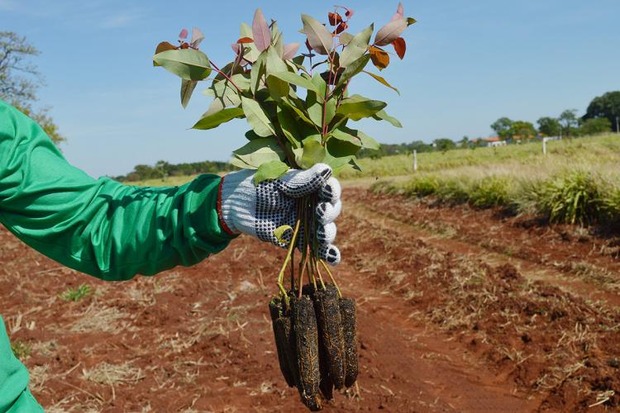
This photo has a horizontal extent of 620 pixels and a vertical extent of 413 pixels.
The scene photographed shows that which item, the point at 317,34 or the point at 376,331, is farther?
the point at 376,331

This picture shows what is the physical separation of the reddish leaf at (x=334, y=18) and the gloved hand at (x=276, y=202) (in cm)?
43

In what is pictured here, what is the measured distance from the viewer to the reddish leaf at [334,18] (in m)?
1.64

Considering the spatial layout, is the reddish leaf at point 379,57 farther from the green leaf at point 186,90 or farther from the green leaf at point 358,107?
the green leaf at point 186,90

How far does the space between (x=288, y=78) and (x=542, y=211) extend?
26.6 feet

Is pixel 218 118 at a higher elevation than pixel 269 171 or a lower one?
higher

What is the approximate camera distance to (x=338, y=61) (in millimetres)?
1632

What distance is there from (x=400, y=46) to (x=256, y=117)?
0.44 metres

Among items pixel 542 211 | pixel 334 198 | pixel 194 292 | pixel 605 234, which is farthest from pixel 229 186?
pixel 542 211

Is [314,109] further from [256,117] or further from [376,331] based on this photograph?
[376,331]

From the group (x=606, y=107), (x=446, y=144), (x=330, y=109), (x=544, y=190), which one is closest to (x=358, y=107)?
(x=330, y=109)

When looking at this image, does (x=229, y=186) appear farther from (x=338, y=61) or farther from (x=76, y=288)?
(x=76, y=288)

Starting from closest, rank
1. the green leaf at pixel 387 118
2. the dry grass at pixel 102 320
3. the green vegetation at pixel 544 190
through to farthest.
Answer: the green leaf at pixel 387 118 < the dry grass at pixel 102 320 < the green vegetation at pixel 544 190

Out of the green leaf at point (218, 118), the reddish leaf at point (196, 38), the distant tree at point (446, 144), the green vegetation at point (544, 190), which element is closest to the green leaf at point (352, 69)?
the green leaf at point (218, 118)

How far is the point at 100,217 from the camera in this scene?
5.31 feet
